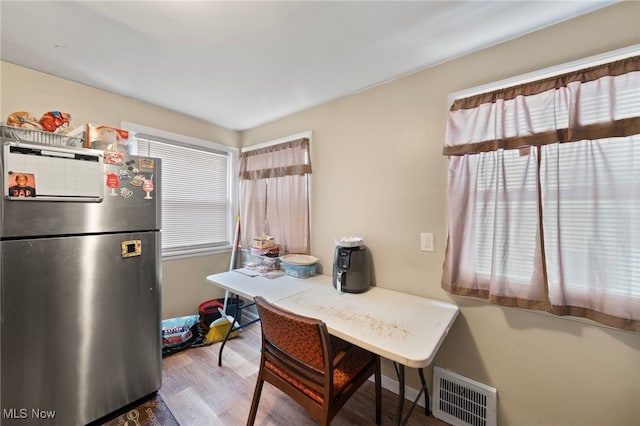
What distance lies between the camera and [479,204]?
57.1 inches

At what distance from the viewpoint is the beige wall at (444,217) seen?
1176 mm

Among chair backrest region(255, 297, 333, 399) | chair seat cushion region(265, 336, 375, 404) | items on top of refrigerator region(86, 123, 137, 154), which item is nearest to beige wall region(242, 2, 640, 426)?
chair seat cushion region(265, 336, 375, 404)

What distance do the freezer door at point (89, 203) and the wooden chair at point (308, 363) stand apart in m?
1.07

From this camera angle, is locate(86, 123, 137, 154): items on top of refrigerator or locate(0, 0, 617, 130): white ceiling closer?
locate(0, 0, 617, 130): white ceiling

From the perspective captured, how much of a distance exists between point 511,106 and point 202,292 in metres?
3.24

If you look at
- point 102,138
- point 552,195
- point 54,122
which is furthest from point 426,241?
point 54,122

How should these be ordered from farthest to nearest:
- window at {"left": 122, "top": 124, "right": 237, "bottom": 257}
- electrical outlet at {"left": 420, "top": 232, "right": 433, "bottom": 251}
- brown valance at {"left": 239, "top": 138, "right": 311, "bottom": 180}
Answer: window at {"left": 122, "top": 124, "right": 237, "bottom": 257} → brown valance at {"left": 239, "top": 138, "right": 311, "bottom": 180} → electrical outlet at {"left": 420, "top": 232, "right": 433, "bottom": 251}

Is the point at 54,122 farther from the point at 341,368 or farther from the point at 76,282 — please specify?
the point at 341,368

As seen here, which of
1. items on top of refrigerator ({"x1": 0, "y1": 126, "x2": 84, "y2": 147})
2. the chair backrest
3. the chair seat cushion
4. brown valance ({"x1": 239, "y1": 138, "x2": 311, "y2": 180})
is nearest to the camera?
the chair backrest

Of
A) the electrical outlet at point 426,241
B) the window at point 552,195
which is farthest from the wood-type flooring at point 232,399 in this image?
the electrical outlet at point 426,241

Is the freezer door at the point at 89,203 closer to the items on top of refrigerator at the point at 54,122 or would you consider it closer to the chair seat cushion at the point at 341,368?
the items on top of refrigerator at the point at 54,122

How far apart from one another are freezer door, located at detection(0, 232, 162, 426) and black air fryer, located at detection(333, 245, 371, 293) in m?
1.31

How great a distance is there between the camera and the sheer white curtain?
2.39 meters

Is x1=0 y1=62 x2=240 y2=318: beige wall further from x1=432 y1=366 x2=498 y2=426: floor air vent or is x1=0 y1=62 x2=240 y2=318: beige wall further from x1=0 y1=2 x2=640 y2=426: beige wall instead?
x1=432 y1=366 x2=498 y2=426: floor air vent
